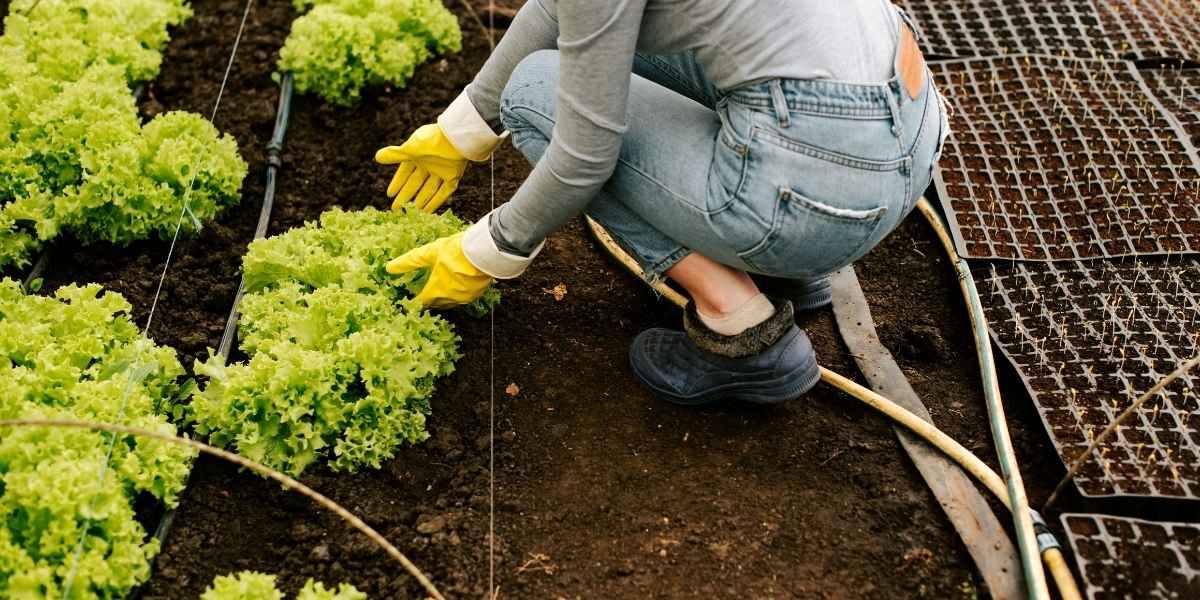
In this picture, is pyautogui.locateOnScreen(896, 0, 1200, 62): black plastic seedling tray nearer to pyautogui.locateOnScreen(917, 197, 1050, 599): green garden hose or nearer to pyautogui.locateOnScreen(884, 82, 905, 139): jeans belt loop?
pyautogui.locateOnScreen(917, 197, 1050, 599): green garden hose

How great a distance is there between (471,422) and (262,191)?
5.03ft

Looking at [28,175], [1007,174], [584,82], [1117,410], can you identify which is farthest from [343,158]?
[1117,410]

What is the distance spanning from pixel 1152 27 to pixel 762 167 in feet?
10.7

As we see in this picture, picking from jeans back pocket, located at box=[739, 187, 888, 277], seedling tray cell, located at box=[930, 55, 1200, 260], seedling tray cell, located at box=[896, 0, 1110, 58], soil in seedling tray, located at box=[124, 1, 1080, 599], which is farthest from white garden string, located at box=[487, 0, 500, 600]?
seedling tray cell, located at box=[896, 0, 1110, 58]

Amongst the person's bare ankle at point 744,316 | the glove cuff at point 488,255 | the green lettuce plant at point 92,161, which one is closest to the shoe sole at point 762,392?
the person's bare ankle at point 744,316

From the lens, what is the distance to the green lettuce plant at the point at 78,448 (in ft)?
8.87

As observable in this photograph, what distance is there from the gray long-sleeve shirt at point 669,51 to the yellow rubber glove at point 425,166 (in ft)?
2.38

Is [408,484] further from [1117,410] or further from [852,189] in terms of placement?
[1117,410]

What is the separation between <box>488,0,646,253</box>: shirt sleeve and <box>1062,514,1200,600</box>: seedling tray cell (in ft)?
5.15

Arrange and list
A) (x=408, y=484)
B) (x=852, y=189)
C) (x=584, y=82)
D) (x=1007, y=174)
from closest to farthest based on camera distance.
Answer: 1. (x=584, y=82)
2. (x=852, y=189)
3. (x=408, y=484)
4. (x=1007, y=174)

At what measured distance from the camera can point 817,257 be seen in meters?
3.06

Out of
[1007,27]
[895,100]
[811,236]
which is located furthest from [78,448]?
[1007,27]

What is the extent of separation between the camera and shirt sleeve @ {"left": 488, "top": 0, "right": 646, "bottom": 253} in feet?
8.52

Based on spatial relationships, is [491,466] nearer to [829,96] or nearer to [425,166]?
[425,166]
